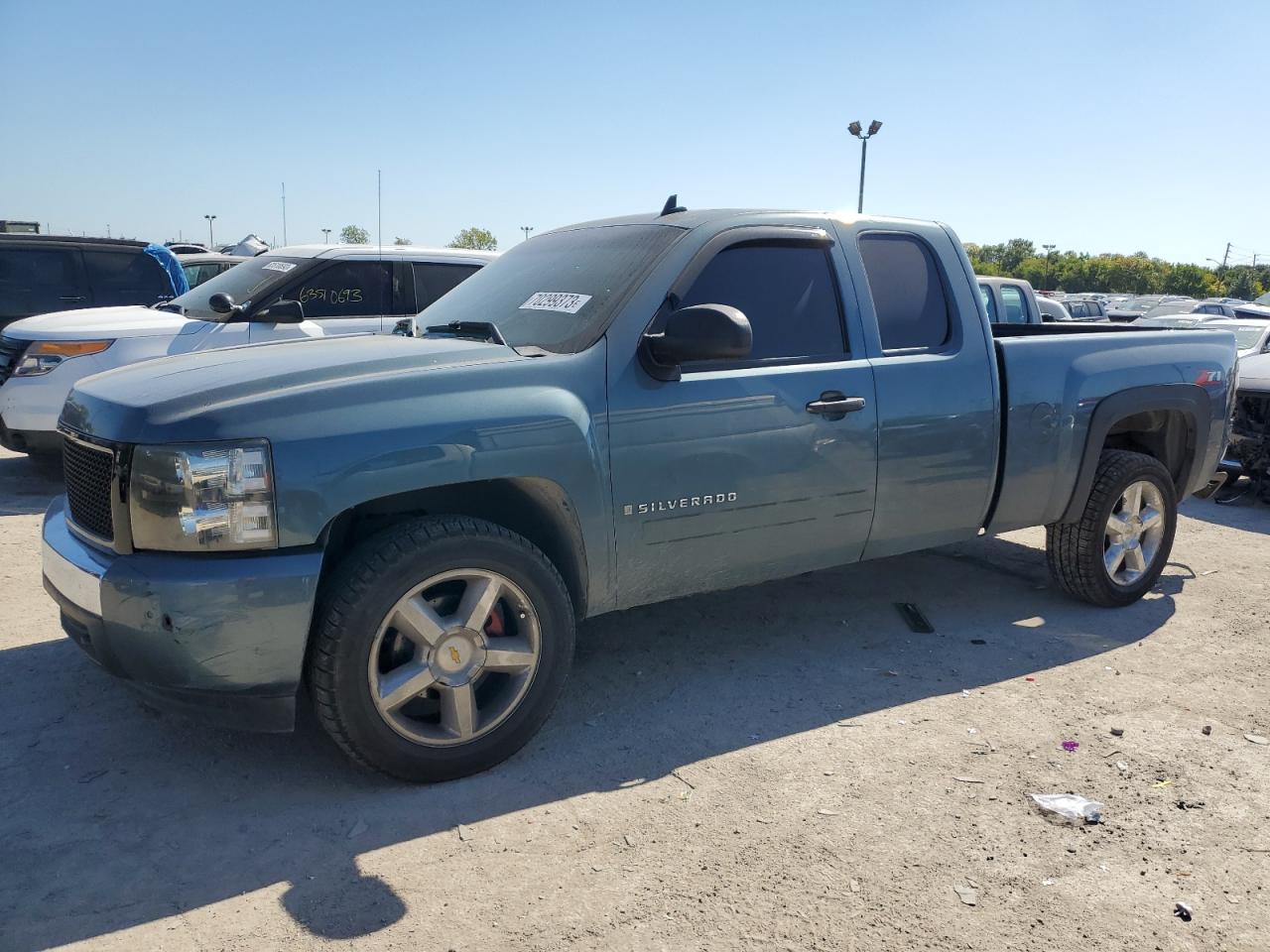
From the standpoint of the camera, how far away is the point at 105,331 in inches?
296

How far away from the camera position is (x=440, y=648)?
322cm

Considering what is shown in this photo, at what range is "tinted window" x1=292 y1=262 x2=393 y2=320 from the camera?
784cm

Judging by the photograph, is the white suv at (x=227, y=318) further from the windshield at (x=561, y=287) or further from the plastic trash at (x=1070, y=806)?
the plastic trash at (x=1070, y=806)

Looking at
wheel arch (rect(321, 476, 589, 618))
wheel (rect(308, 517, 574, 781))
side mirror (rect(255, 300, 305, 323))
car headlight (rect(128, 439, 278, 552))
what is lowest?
wheel (rect(308, 517, 574, 781))

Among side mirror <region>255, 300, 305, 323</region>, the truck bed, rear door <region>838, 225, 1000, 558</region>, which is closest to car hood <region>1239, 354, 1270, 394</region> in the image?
the truck bed

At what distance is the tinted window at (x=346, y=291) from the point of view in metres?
7.84

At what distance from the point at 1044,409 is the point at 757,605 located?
5.53ft

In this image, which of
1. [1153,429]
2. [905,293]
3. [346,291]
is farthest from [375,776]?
[346,291]

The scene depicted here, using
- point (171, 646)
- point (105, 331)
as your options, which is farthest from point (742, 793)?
point (105, 331)

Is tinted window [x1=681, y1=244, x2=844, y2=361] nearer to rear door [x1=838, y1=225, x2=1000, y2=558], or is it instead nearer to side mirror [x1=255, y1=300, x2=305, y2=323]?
rear door [x1=838, y1=225, x2=1000, y2=558]

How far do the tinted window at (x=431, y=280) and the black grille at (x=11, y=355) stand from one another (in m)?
2.92

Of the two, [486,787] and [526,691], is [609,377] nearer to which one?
[526,691]

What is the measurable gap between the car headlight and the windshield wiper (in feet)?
3.61

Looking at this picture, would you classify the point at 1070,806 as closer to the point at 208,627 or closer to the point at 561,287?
the point at 561,287
